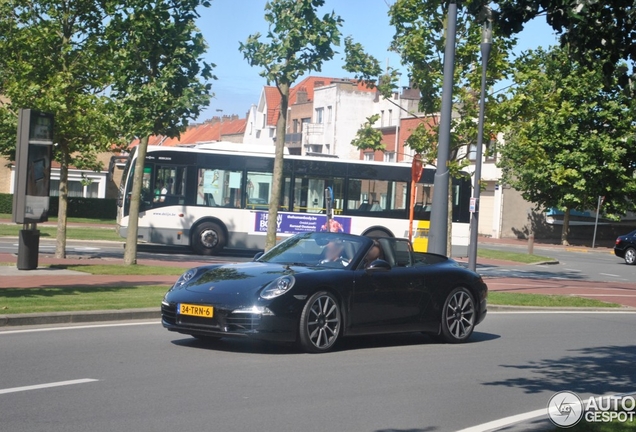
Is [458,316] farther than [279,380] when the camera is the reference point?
Yes

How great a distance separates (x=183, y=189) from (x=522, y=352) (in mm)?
21083

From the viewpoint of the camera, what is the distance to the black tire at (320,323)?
10.4 metres

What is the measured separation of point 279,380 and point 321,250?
3.01 meters

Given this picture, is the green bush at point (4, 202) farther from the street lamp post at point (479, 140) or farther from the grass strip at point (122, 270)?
the street lamp post at point (479, 140)

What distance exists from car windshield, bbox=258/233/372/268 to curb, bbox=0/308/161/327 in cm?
244

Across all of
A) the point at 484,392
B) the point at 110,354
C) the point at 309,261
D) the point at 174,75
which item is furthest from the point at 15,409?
the point at 174,75

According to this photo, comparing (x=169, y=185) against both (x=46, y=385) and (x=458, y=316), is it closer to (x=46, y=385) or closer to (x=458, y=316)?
(x=458, y=316)

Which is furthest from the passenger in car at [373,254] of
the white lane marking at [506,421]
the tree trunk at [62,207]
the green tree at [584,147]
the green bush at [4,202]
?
the green bush at [4,202]

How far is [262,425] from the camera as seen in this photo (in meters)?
6.84

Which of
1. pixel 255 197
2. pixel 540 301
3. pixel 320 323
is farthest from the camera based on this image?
pixel 255 197

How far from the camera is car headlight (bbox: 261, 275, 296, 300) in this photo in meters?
10.2

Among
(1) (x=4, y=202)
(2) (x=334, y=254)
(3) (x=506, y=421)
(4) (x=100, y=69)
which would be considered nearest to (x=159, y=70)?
(4) (x=100, y=69)

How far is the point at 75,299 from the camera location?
47.0 feet

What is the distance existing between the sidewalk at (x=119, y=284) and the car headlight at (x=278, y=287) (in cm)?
347
